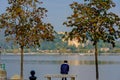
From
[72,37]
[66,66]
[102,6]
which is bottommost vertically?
Answer: [66,66]

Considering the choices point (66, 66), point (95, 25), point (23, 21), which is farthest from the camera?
point (23, 21)

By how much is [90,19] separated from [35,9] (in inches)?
239

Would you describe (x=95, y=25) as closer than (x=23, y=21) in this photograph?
Yes

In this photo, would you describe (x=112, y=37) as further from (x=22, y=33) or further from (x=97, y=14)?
(x=22, y=33)

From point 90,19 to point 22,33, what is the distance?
6.68m

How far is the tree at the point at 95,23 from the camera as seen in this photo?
124 feet

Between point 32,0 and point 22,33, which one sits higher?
point 32,0

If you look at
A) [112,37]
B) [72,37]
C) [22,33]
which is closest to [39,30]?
[22,33]

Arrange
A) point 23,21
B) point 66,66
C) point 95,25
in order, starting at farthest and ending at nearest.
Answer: point 23,21 < point 95,25 < point 66,66

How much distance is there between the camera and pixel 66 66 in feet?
116

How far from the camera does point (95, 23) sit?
37.9m

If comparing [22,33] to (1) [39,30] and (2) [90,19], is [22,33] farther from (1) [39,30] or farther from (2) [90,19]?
(2) [90,19]

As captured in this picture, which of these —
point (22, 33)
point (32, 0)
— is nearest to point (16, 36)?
point (22, 33)

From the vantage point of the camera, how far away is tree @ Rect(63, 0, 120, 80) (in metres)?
37.8
